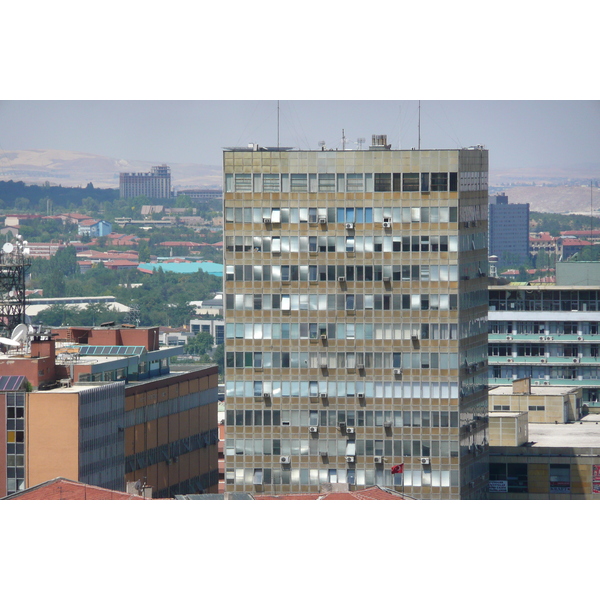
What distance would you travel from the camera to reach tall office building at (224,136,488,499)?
93812mm

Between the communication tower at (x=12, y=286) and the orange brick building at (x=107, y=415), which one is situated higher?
the communication tower at (x=12, y=286)

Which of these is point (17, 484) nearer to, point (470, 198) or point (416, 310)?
point (416, 310)

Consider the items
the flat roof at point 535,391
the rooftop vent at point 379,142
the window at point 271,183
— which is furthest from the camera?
the flat roof at point 535,391

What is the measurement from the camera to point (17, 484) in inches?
3693

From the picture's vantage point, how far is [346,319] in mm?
94938

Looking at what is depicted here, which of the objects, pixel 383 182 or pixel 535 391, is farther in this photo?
pixel 535 391

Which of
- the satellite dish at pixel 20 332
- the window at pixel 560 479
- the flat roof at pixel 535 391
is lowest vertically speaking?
the window at pixel 560 479

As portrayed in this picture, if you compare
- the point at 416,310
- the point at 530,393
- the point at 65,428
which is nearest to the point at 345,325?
the point at 416,310

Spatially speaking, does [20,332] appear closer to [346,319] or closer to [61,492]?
[346,319]

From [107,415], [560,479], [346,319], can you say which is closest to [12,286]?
[107,415]

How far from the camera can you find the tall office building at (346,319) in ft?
308

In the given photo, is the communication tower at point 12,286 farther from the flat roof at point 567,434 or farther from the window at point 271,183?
the flat roof at point 567,434

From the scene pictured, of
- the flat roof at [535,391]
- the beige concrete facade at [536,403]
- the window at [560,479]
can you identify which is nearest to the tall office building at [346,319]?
the window at [560,479]

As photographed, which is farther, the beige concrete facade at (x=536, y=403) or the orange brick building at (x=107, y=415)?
the beige concrete facade at (x=536, y=403)
